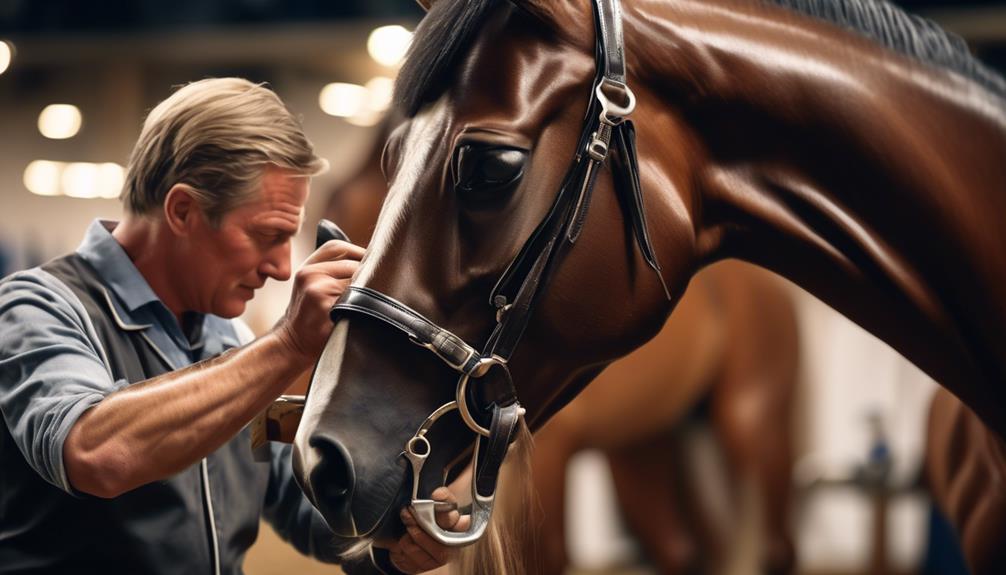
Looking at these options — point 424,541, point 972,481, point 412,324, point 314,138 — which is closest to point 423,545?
point 424,541

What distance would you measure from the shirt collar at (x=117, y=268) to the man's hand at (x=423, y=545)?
0.45 meters

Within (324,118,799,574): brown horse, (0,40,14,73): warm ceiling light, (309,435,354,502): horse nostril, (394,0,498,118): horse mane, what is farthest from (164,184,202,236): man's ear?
(0,40,14,73): warm ceiling light

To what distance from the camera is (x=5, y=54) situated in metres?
4.55

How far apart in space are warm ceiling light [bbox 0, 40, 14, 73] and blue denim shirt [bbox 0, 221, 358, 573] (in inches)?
138

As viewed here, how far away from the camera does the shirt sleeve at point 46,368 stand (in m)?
1.11

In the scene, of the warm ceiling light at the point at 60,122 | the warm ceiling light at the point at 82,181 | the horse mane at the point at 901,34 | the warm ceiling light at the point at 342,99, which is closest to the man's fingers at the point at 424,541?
the horse mane at the point at 901,34

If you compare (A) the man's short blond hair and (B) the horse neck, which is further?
(A) the man's short blond hair

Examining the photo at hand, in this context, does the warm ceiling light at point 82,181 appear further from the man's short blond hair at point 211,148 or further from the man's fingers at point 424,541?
the man's fingers at point 424,541

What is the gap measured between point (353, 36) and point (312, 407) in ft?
14.8

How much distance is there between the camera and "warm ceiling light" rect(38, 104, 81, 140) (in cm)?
564

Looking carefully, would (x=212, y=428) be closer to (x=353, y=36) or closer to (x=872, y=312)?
(x=872, y=312)

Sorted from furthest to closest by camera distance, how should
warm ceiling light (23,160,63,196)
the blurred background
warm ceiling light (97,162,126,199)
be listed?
warm ceiling light (23,160,63,196), warm ceiling light (97,162,126,199), the blurred background

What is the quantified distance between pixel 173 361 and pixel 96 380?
0.20 m

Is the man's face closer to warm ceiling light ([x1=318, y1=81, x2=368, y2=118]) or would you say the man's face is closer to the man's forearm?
the man's forearm
